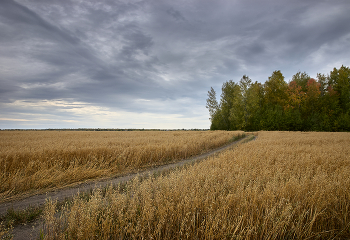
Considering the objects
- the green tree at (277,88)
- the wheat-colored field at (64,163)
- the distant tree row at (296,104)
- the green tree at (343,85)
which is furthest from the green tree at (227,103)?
the wheat-colored field at (64,163)

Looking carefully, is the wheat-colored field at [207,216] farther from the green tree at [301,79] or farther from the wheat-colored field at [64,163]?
the green tree at [301,79]

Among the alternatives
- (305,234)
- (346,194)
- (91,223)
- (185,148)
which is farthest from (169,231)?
(185,148)

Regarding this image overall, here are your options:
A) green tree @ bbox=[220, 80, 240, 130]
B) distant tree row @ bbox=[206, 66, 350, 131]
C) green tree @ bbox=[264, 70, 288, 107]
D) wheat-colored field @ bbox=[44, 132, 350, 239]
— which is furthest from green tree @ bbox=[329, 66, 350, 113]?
wheat-colored field @ bbox=[44, 132, 350, 239]

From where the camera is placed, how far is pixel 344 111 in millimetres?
54531

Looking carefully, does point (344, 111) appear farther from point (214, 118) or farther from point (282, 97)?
point (214, 118)

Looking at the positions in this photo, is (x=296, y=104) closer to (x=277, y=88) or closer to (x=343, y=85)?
(x=277, y=88)

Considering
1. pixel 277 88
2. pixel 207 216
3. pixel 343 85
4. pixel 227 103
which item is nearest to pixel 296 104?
pixel 277 88

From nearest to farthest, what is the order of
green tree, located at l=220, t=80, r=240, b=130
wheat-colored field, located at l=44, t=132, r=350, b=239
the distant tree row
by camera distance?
wheat-colored field, located at l=44, t=132, r=350, b=239 → the distant tree row → green tree, located at l=220, t=80, r=240, b=130

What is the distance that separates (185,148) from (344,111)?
6689cm

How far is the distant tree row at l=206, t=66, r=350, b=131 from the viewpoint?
54.2 metres

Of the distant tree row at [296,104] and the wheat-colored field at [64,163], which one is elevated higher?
the distant tree row at [296,104]

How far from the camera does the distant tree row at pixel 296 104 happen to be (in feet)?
178

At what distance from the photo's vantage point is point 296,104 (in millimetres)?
57531

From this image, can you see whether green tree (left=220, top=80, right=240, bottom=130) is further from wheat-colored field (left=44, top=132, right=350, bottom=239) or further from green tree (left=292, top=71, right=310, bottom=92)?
wheat-colored field (left=44, top=132, right=350, bottom=239)
